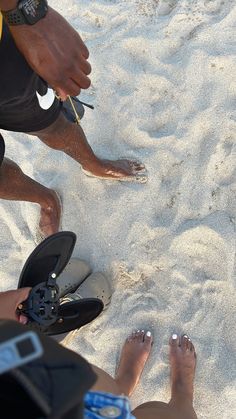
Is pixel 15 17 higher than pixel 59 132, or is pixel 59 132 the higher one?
pixel 15 17

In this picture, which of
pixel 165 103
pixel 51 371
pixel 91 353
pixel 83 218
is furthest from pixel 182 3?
pixel 51 371

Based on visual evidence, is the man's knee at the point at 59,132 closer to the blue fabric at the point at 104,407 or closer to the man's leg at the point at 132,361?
the man's leg at the point at 132,361

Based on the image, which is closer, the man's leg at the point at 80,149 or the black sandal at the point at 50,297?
the black sandal at the point at 50,297

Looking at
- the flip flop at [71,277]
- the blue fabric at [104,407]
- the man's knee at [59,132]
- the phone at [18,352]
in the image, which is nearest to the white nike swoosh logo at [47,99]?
the man's knee at [59,132]

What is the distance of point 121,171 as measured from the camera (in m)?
2.15

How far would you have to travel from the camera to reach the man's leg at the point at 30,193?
180cm

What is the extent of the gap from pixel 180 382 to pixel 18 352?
4.60 feet

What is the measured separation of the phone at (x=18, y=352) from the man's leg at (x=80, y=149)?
46.4 inches

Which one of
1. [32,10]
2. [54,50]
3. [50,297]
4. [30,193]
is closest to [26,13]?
[32,10]

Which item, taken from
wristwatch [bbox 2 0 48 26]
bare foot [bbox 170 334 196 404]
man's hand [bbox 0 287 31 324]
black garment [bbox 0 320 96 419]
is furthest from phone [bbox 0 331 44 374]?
bare foot [bbox 170 334 196 404]

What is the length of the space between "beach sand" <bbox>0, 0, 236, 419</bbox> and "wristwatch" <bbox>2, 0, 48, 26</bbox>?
3.10 feet

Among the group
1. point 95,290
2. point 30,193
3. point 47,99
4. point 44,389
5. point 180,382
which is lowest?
point 180,382

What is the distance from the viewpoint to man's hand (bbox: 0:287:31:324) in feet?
4.93

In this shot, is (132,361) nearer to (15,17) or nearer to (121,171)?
(121,171)
